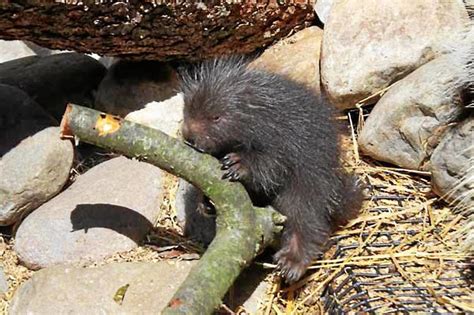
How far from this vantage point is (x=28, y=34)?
299cm

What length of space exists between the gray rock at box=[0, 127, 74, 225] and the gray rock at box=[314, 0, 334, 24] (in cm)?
124

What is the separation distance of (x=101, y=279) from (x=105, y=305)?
0.42 feet

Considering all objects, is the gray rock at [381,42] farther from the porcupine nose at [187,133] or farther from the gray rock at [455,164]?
the porcupine nose at [187,133]

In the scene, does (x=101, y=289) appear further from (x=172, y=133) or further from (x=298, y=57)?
(x=298, y=57)

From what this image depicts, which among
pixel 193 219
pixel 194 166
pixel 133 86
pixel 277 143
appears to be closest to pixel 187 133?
pixel 194 166

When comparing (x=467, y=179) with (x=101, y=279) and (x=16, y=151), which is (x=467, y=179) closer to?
(x=101, y=279)

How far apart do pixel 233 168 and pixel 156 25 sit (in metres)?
0.81

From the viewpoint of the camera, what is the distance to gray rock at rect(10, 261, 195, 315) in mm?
2730

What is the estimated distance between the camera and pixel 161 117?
344 centimetres

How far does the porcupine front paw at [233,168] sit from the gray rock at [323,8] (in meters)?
1.17

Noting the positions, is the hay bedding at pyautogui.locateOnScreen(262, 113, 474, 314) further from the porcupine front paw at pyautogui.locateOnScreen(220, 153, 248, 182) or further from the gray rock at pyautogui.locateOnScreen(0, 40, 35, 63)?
the gray rock at pyautogui.locateOnScreen(0, 40, 35, 63)

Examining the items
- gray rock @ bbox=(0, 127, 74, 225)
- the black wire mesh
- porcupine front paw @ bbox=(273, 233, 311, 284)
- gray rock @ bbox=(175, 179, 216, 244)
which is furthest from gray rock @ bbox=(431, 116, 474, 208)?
gray rock @ bbox=(0, 127, 74, 225)

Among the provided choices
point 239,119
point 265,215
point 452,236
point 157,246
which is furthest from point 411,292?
point 157,246

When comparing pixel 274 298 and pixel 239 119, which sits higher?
pixel 239 119
